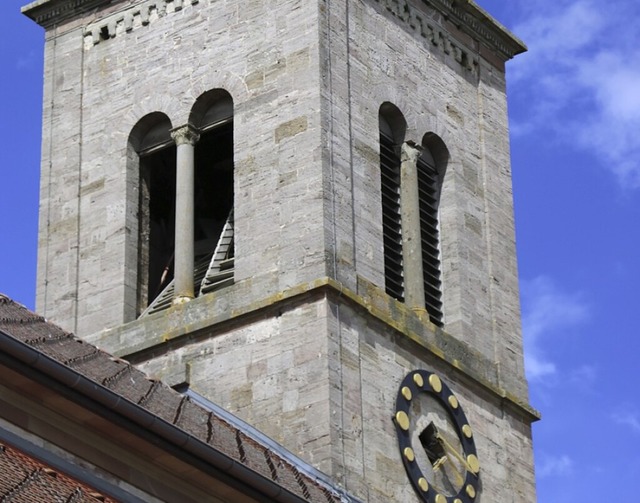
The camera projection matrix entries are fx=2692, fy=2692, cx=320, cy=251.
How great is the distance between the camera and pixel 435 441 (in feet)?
105

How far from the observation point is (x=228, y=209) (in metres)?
35.8

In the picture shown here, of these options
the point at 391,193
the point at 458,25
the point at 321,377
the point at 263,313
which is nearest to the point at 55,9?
the point at 458,25

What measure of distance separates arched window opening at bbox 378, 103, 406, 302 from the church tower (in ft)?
0.11

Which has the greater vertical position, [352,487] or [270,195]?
[270,195]

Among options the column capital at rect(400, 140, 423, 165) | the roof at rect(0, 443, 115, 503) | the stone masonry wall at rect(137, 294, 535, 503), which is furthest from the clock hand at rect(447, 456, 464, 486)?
the roof at rect(0, 443, 115, 503)

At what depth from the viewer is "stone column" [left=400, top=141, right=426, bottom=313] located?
33438mm

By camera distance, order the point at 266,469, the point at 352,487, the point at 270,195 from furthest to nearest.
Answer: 1. the point at 270,195
2. the point at 352,487
3. the point at 266,469

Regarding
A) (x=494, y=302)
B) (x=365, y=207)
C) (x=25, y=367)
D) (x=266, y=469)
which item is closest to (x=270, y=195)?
(x=365, y=207)

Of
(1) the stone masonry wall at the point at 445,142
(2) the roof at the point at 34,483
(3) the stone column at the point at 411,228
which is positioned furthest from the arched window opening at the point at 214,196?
(2) the roof at the point at 34,483

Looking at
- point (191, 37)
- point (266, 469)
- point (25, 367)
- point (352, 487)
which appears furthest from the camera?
point (191, 37)

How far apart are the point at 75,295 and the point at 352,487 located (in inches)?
225

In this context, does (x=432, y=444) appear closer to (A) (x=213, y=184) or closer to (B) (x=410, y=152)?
(B) (x=410, y=152)

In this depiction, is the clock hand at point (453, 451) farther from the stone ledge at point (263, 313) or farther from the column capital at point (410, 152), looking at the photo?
the column capital at point (410, 152)

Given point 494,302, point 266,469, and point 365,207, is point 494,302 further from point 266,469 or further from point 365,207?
point 266,469
